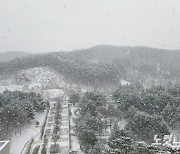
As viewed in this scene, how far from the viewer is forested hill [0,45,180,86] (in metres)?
A: 55.3

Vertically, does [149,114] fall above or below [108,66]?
below

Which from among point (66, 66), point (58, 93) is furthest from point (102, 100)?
point (66, 66)

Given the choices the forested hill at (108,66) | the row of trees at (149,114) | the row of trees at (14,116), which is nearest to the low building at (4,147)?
the row of trees at (14,116)

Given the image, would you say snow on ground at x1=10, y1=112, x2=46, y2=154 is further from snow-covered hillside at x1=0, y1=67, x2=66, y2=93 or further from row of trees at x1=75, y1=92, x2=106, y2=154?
snow-covered hillside at x1=0, y1=67, x2=66, y2=93

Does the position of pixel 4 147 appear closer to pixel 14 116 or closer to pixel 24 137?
pixel 24 137

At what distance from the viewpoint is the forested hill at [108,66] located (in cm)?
5534

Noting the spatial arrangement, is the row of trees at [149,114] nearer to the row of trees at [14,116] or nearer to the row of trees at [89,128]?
the row of trees at [89,128]

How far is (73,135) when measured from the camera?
26.0 m

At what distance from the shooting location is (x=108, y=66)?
59.6 metres

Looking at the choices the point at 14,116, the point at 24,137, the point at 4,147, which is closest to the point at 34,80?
the point at 14,116

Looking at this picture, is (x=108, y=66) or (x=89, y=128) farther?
(x=108, y=66)

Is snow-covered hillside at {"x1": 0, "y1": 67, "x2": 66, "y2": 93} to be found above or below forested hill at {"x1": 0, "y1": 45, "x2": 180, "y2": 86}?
below

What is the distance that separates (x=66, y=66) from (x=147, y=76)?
65.5 ft

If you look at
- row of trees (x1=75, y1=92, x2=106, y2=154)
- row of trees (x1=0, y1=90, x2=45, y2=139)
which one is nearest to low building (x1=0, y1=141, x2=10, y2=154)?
row of trees (x1=75, y1=92, x2=106, y2=154)
